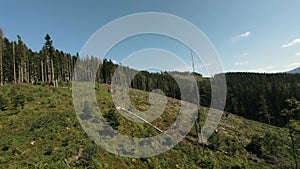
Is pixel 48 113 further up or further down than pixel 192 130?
further up

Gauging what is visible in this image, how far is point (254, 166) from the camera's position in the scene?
924 inches

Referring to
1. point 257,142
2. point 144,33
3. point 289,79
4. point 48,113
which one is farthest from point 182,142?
point 289,79

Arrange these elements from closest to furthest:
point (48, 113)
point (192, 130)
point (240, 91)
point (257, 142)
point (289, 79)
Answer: point (48, 113), point (257, 142), point (192, 130), point (240, 91), point (289, 79)

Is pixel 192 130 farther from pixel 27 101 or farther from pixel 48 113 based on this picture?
pixel 27 101

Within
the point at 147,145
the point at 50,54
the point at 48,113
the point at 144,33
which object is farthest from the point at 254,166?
the point at 50,54

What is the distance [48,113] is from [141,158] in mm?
12012

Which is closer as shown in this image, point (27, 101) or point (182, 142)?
point (182, 142)

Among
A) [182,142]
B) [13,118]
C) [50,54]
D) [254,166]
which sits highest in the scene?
[50,54]

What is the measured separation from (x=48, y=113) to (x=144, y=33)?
17056mm

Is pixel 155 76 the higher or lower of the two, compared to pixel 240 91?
higher

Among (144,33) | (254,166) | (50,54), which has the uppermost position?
(50,54)

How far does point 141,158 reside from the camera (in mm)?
17953

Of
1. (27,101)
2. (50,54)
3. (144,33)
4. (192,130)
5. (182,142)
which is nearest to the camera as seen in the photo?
(144,33)

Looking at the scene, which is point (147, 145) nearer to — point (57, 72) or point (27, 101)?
point (27, 101)
